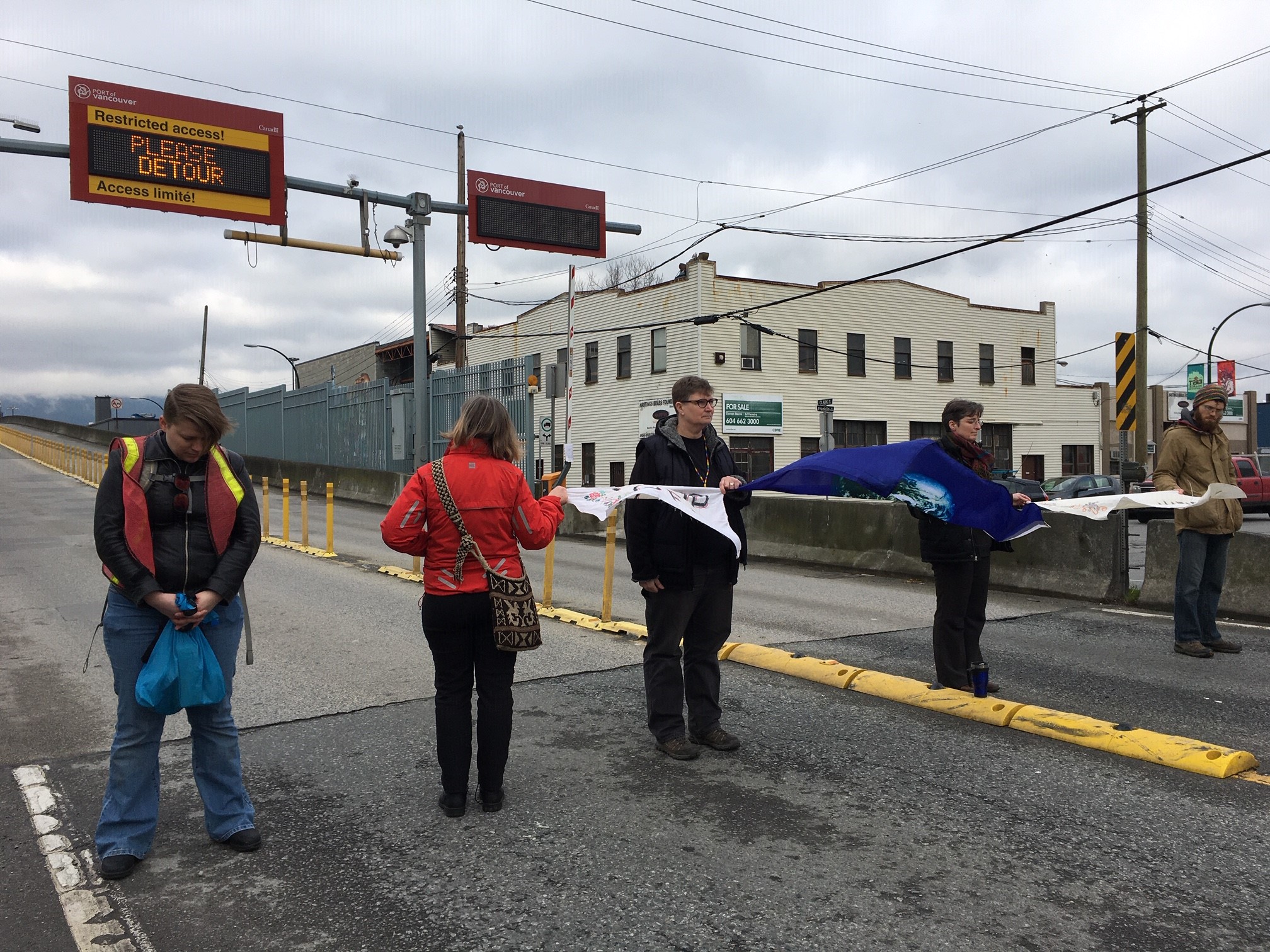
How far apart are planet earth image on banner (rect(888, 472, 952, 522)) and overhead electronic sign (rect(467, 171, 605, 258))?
44.3 ft

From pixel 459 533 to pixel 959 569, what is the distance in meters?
3.35

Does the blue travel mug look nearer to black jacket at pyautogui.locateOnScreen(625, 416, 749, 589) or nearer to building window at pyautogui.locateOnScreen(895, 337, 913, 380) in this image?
black jacket at pyautogui.locateOnScreen(625, 416, 749, 589)

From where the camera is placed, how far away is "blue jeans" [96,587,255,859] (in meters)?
3.71

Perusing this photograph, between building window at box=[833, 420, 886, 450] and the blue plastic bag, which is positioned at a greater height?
building window at box=[833, 420, 886, 450]

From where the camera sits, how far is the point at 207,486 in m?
3.82

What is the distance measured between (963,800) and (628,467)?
3055cm

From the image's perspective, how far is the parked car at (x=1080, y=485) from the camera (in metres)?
26.9

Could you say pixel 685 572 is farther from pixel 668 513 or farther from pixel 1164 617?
pixel 1164 617

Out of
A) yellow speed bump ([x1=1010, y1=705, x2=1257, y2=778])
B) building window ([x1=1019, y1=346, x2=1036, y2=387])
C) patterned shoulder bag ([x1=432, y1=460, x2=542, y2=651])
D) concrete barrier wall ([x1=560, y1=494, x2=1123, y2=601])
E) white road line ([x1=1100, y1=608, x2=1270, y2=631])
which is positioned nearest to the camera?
patterned shoulder bag ([x1=432, y1=460, x2=542, y2=651])

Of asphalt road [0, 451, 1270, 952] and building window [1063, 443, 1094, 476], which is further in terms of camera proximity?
building window [1063, 443, 1094, 476]

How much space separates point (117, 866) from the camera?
11.9 ft

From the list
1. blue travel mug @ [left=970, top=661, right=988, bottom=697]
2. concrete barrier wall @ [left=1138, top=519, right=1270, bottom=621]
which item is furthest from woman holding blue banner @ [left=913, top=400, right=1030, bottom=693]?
concrete barrier wall @ [left=1138, top=519, right=1270, bottom=621]

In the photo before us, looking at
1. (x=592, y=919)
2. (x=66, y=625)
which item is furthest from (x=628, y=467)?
(x=592, y=919)

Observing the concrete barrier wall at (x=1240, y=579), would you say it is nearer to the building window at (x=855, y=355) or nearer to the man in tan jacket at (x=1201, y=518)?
the man in tan jacket at (x=1201, y=518)
